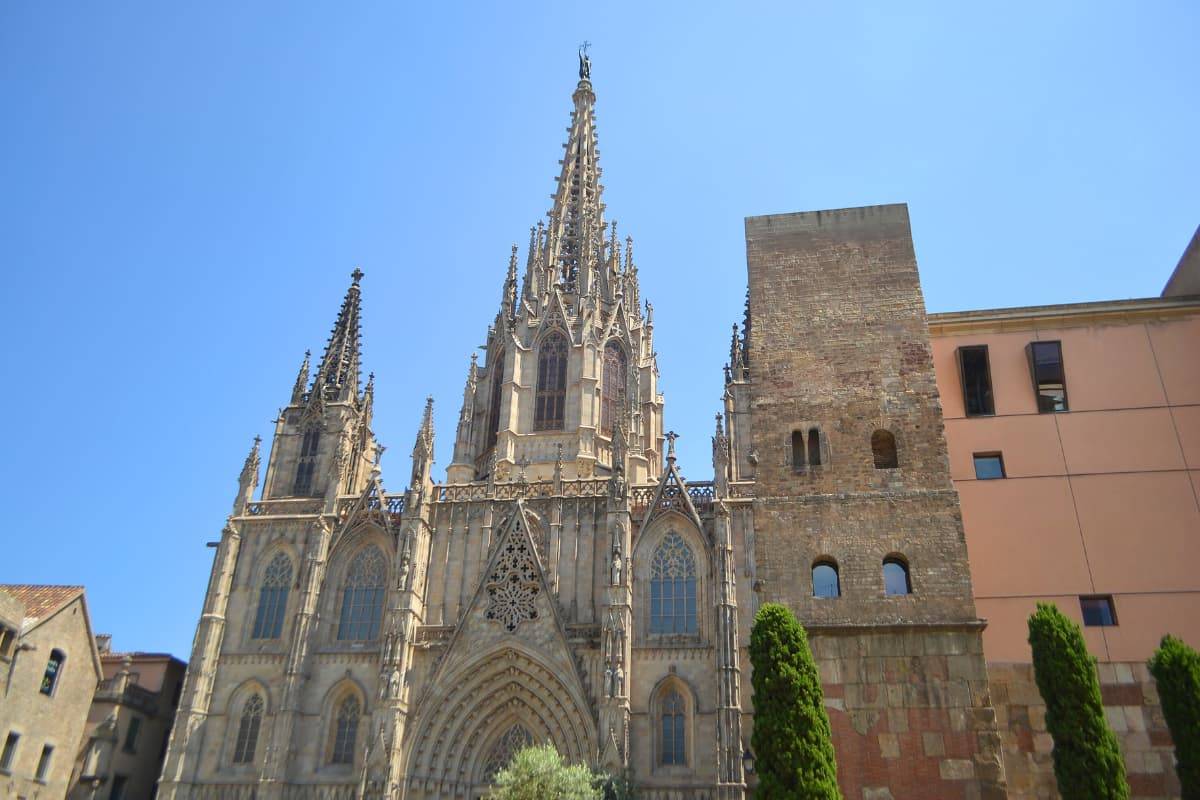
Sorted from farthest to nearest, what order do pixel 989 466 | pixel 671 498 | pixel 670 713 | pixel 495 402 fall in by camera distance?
pixel 495 402 → pixel 671 498 → pixel 670 713 → pixel 989 466

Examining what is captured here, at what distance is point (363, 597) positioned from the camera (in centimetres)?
3170

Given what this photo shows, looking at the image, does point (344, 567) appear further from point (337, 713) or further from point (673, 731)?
point (673, 731)

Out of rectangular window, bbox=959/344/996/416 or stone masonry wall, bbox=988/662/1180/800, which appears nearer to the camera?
stone masonry wall, bbox=988/662/1180/800

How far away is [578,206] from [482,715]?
88.7 feet

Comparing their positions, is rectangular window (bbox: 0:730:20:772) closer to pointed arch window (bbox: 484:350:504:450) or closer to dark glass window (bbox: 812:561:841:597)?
pointed arch window (bbox: 484:350:504:450)

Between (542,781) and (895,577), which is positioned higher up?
(895,577)

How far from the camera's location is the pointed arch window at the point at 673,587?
29.2 meters

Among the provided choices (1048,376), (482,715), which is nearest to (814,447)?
(1048,376)

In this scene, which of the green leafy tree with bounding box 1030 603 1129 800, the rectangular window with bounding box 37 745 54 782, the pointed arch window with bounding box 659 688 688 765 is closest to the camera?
the green leafy tree with bounding box 1030 603 1129 800

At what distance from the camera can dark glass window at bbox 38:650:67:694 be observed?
2920 centimetres

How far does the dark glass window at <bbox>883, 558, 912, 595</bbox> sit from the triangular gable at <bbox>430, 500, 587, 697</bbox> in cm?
1343

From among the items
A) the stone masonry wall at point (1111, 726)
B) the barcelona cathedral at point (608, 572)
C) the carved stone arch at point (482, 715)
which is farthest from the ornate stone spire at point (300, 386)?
the stone masonry wall at point (1111, 726)

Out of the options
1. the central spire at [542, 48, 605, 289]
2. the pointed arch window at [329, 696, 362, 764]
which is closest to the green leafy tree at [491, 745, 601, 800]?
the pointed arch window at [329, 696, 362, 764]

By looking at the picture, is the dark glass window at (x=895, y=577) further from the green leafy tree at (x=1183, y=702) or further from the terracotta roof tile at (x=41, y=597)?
the terracotta roof tile at (x=41, y=597)
